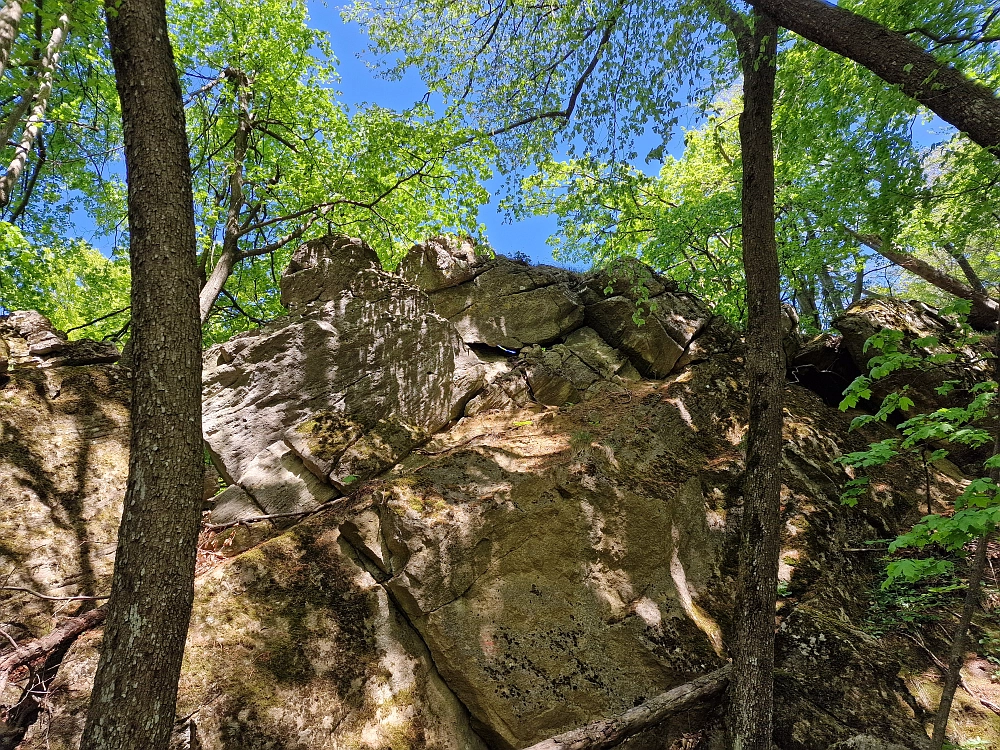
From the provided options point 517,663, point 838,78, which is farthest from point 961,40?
point 517,663

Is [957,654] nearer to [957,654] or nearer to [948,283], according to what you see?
[957,654]

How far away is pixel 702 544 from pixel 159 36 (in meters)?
7.13

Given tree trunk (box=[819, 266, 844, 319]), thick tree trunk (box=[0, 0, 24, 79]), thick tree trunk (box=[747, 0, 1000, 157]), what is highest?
thick tree trunk (box=[0, 0, 24, 79])

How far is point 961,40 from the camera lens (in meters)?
4.28

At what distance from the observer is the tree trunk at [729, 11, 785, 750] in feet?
12.8

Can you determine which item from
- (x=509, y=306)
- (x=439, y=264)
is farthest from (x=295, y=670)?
(x=439, y=264)

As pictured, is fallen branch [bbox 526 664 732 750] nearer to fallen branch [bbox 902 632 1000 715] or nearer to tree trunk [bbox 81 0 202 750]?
fallen branch [bbox 902 632 1000 715]

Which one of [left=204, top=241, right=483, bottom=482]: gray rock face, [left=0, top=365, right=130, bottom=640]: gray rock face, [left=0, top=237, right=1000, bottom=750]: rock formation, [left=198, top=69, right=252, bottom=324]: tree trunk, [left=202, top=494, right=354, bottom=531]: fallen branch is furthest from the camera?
[left=198, top=69, right=252, bottom=324]: tree trunk

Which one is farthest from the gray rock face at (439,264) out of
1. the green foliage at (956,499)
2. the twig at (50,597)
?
the green foliage at (956,499)

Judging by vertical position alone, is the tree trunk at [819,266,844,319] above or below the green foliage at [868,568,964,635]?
above

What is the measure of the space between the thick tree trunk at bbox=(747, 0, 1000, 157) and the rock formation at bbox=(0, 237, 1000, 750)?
4010 millimetres

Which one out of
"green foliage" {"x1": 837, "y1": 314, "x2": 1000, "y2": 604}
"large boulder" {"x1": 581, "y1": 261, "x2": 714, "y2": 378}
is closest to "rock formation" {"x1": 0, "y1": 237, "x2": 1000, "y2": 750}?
"large boulder" {"x1": 581, "y1": 261, "x2": 714, "y2": 378}

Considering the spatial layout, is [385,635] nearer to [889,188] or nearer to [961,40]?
[961,40]

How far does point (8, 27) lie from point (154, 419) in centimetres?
657
